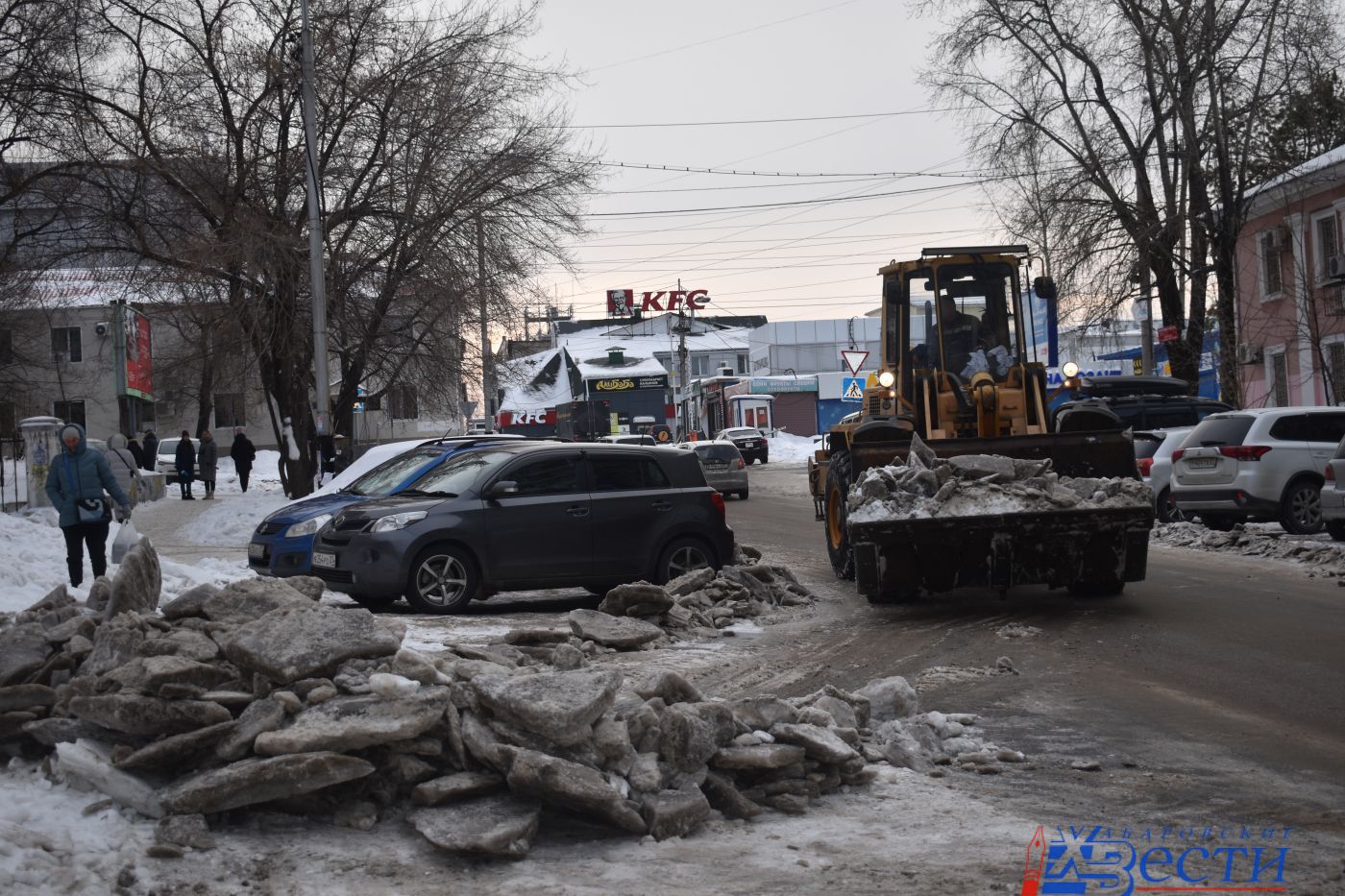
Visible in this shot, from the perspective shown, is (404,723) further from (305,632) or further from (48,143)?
(48,143)

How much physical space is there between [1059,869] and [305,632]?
3.52 metres

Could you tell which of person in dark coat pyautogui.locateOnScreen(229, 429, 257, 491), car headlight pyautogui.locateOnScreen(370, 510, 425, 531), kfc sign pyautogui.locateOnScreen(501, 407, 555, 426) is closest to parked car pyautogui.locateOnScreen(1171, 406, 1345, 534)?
car headlight pyautogui.locateOnScreen(370, 510, 425, 531)

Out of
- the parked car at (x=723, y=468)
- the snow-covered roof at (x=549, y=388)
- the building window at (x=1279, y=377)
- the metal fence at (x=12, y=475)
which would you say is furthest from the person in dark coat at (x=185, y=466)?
the snow-covered roof at (x=549, y=388)

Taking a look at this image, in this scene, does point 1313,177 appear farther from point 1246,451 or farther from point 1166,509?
point 1246,451

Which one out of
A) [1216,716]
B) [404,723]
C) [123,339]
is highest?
[123,339]

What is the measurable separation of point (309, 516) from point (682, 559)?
4.04m

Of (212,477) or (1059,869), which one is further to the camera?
(212,477)

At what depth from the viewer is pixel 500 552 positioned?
525 inches

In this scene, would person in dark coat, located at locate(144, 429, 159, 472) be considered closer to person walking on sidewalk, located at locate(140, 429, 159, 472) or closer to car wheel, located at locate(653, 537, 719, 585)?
person walking on sidewalk, located at locate(140, 429, 159, 472)

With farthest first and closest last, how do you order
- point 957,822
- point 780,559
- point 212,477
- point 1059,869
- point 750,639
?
point 212,477, point 780,559, point 750,639, point 957,822, point 1059,869

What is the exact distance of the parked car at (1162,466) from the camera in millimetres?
21000

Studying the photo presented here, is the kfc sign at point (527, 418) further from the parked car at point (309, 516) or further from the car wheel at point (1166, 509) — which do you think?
the parked car at point (309, 516)

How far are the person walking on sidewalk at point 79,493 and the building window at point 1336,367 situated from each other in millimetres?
24757

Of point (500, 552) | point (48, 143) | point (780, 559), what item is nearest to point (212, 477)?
point (48, 143)
